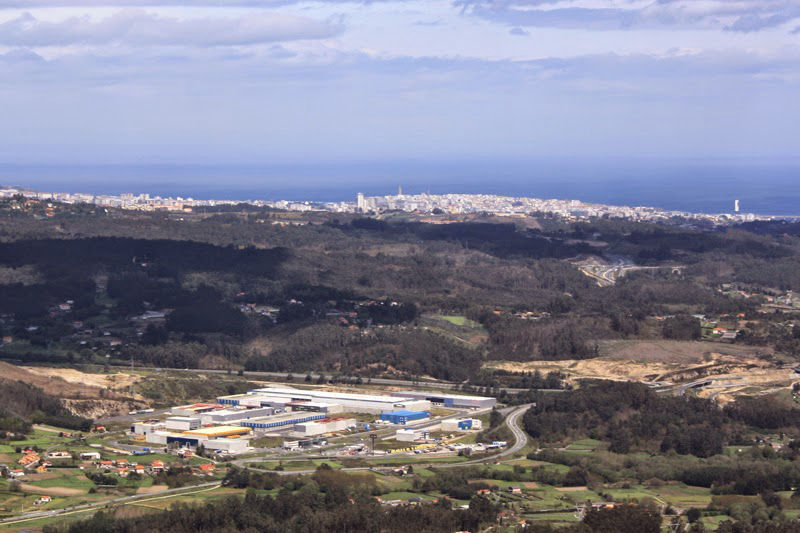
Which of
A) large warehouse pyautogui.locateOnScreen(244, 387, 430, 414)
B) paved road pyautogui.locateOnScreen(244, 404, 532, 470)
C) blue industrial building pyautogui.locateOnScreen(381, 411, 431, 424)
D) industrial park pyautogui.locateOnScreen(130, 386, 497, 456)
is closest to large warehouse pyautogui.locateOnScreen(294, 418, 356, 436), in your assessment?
industrial park pyautogui.locateOnScreen(130, 386, 497, 456)

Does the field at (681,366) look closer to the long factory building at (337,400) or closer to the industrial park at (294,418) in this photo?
the industrial park at (294,418)

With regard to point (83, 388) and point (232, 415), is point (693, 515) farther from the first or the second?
point (83, 388)

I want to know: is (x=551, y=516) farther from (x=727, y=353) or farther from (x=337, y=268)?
(x=337, y=268)

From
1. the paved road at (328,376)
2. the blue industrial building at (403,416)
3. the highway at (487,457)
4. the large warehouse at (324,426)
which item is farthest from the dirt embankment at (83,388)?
the highway at (487,457)

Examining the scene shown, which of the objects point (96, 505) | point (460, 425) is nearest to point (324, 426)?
point (460, 425)

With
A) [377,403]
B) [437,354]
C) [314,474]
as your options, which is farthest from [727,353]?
[314,474]

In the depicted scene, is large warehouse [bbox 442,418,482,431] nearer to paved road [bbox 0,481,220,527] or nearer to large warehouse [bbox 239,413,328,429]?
large warehouse [bbox 239,413,328,429]
